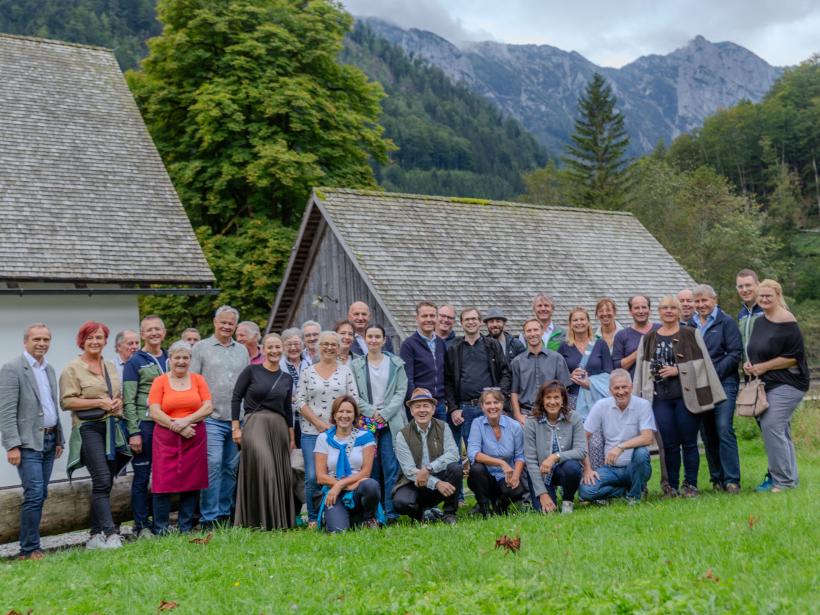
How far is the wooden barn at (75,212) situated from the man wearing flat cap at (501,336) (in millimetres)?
6968

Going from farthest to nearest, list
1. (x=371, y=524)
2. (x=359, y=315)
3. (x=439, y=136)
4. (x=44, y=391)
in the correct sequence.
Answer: (x=439, y=136) → (x=359, y=315) → (x=371, y=524) → (x=44, y=391)

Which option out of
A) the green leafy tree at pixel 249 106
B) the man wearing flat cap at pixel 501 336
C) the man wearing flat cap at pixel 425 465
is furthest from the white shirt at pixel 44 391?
the green leafy tree at pixel 249 106

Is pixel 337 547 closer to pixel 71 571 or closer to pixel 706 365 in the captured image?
pixel 71 571

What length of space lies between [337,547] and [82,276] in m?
9.11

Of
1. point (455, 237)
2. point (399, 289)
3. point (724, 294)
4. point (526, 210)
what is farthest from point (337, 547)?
point (724, 294)

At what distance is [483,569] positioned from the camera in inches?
215

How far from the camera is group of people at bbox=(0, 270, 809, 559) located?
310 inches

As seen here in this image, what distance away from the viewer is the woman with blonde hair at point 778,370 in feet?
25.7

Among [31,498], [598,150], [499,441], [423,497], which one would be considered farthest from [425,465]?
[598,150]

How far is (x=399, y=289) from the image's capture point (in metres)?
17.2

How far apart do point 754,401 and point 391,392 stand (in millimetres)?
3528

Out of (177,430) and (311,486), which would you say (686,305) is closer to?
(311,486)

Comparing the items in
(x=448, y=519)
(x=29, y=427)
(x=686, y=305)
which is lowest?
(x=448, y=519)

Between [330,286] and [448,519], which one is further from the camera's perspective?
[330,286]
